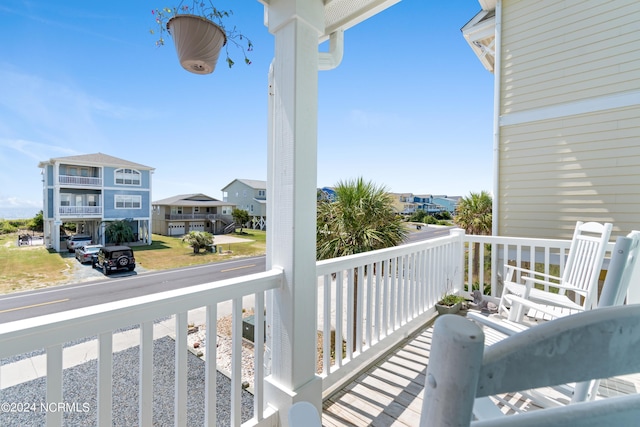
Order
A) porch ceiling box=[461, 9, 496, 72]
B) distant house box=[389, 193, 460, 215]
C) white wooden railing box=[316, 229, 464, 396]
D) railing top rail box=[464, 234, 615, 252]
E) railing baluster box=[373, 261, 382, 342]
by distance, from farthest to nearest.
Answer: porch ceiling box=[461, 9, 496, 72] < railing top rail box=[464, 234, 615, 252] < distant house box=[389, 193, 460, 215] < railing baluster box=[373, 261, 382, 342] < white wooden railing box=[316, 229, 464, 396]

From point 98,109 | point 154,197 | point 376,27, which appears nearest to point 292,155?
point 154,197

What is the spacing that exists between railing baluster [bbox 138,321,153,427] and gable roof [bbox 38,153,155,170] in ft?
2.45

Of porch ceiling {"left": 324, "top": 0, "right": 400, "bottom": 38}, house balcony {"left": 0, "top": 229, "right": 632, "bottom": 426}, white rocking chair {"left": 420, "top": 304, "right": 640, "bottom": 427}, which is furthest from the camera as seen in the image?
porch ceiling {"left": 324, "top": 0, "right": 400, "bottom": 38}

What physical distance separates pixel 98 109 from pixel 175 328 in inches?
40.7

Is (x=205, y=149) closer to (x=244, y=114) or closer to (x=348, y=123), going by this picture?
(x=244, y=114)

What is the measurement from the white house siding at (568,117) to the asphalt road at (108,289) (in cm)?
449

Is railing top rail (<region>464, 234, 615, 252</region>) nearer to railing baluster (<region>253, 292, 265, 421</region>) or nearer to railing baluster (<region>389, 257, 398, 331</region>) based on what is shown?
railing baluster (<region>389, 257, 398, 331</region>)

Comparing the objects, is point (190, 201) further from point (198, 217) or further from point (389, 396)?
point (389, 396)

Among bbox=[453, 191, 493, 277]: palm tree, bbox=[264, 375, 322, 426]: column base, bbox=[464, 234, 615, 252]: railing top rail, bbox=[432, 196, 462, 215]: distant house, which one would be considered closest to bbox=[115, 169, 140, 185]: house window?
bbox=[264, 375, 322, 426]: column base

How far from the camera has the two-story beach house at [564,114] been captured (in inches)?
145

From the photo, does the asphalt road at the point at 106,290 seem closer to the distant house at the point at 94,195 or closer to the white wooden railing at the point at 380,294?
the distant house at the point at 94,195

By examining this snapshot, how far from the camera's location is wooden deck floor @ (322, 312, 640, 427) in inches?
70.8

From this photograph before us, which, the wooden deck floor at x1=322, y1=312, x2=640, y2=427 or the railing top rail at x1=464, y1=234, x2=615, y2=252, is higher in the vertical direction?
the railing top rail at x1=464, y1=234, x2=615, y2=252

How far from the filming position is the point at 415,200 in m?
3.40
